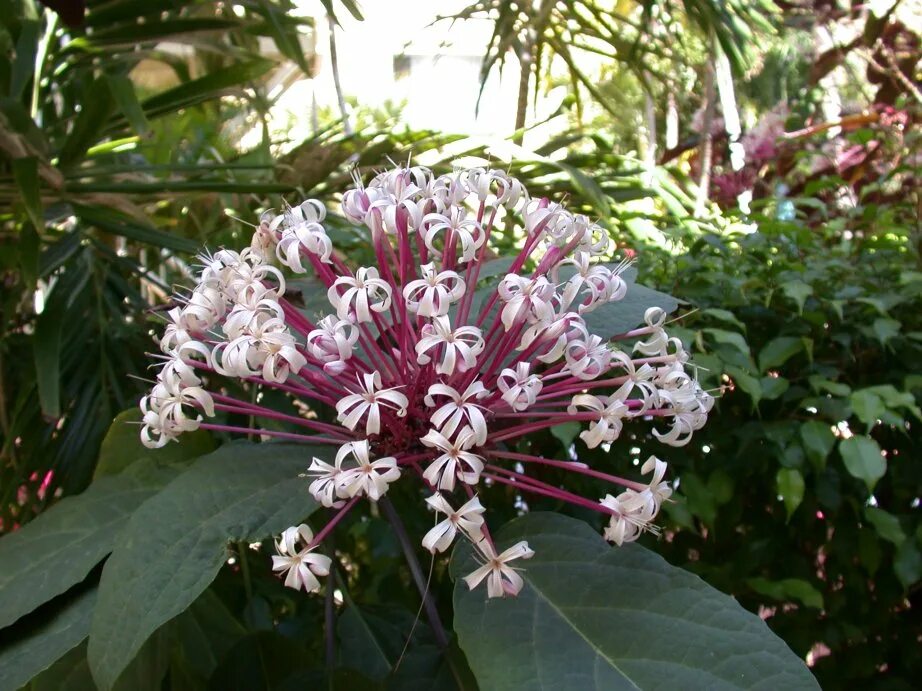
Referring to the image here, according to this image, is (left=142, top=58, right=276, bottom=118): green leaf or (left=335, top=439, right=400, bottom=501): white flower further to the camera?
(left=142, top=58, right=276, bottom=118): green leaf

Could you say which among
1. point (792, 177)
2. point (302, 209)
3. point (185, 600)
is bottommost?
point (792, 177)

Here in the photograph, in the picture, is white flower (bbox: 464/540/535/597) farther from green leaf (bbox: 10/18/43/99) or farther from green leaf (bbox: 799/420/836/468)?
green leaf (bbox: 10/18/43/99)

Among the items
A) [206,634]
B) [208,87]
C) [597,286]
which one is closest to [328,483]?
[597,286]

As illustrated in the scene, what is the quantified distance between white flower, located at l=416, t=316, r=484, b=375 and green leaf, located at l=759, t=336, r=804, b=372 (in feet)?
1.61

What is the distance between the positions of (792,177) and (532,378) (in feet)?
5.29

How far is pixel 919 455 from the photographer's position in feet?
2.88

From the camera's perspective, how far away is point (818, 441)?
0.80 m

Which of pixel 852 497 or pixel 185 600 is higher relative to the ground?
pixel 185 600

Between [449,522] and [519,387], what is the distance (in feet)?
0.27

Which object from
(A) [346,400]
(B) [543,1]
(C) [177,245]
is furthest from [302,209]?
(B) [543,1]

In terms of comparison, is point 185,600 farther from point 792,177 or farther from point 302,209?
point 792,177

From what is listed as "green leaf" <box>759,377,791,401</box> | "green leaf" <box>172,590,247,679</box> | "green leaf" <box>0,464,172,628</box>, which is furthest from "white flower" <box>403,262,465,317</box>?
"green leaf" <box>759,377,791,401</box>

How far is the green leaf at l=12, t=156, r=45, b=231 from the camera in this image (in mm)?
777

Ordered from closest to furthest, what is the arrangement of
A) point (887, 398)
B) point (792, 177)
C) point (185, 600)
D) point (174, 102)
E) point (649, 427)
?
point (185, 600) → point (887, 398) → point (649, 427) → point (174, 102) → point (792, 177)
